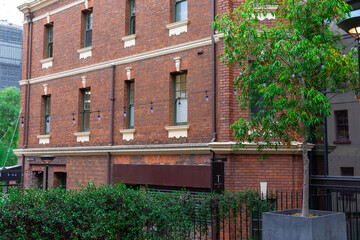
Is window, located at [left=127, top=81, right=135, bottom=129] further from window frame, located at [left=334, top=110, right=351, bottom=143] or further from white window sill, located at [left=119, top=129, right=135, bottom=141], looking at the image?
window frame, located at [left=334, top=110, right=351, bottom=143]

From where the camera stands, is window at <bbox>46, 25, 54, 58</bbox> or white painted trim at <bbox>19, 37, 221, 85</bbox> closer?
white painted trim at <bbox>19, 37, 221, 85</bbox>

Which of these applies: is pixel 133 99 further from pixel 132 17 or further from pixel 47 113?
pixel 47 113

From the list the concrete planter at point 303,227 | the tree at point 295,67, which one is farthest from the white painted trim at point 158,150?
the concrete planter at point 303,227

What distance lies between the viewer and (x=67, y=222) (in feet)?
22.3

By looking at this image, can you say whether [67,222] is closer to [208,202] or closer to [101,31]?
[208,202]

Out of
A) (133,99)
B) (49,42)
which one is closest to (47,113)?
(49,42)

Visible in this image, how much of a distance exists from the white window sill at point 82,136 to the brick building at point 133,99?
0.04m

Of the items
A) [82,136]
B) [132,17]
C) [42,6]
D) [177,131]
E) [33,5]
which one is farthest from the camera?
[33,5]

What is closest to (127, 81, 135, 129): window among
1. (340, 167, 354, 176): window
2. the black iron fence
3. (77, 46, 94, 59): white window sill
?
(77, 46, 94, 59): white window sill

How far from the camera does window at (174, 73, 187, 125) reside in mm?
13875

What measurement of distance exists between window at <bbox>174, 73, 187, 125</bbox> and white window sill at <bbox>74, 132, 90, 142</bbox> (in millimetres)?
4549

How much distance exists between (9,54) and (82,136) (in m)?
123

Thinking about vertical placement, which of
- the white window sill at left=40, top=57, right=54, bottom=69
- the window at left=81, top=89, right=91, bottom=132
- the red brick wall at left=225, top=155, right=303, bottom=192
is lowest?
the red brick wall at left=225, top=155, right=303, bottom=192

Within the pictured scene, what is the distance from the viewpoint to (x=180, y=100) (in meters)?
14.0
